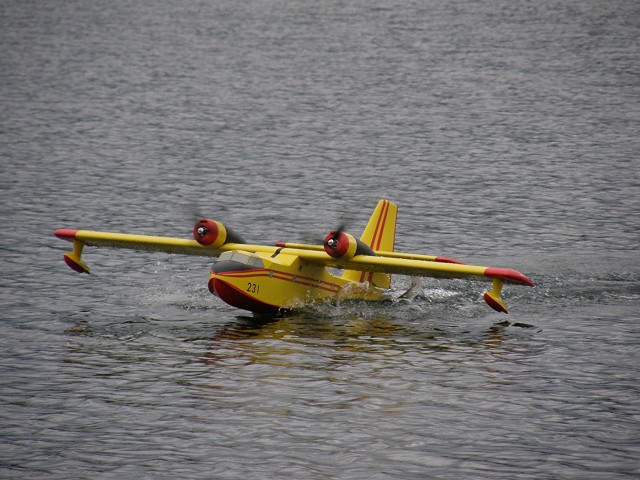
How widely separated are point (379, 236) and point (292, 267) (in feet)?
18.2

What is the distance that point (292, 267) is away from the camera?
3272 cm

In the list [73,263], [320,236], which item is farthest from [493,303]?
[73,263]

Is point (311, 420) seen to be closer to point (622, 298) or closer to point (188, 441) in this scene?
point (188, 441)

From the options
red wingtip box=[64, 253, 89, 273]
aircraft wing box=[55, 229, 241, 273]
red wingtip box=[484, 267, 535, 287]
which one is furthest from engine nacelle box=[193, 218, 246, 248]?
red wingtip box=[484, 267, 535, 287]

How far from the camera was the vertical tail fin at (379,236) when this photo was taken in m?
36.2

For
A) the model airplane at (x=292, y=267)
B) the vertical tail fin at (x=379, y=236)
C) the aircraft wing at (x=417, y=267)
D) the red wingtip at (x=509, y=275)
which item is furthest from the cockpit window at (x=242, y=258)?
the red wingtip at (x=509, y=275)

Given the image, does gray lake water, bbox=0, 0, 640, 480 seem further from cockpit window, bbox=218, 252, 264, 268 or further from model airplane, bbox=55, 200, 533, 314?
cockpit window, bbox=218, 252, 264, 268

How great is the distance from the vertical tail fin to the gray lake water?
1.10 meters

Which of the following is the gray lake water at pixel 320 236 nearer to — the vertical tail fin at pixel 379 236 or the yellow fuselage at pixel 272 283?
the yellow fuselage at pixel 272 283

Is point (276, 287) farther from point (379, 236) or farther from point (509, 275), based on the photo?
point (509, 275)

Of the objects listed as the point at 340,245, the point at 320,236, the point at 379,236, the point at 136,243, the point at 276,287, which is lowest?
the point at 276,287

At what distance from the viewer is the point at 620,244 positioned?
47281mm

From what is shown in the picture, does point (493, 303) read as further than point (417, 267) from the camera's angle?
No

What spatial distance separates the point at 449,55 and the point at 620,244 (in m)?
78.6
